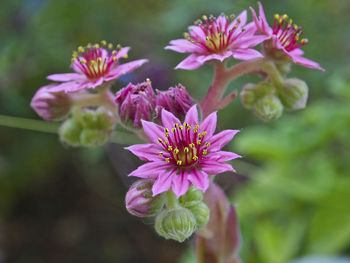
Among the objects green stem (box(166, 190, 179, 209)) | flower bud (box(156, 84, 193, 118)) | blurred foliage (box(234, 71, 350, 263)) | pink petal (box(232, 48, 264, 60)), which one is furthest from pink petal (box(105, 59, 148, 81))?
blurred foliage (box(234, 71, 350, 263))

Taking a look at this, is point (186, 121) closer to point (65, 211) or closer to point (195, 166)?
point (195, 166)

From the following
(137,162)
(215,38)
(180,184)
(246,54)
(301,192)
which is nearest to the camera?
(180,184)

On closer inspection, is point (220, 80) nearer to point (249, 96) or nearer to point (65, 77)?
point (249, 96)

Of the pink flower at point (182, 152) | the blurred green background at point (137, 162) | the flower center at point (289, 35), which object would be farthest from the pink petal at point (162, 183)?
the blurred green background at point (137, 162)

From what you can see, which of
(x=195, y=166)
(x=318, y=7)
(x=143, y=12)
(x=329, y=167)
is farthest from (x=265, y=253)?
(x=143, y=12)

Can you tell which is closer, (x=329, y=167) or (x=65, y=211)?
(x=329, y=167)

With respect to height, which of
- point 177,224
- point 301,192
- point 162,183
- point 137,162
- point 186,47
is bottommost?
point 137,162

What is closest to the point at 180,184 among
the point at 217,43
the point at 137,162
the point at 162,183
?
the point at 162,183
